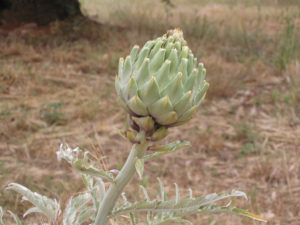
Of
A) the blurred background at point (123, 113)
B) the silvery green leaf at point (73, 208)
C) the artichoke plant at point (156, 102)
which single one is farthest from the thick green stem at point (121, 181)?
the blurred background at point (123, 113)

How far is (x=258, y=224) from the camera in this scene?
1474 mm

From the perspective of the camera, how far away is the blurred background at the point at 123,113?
1980mm

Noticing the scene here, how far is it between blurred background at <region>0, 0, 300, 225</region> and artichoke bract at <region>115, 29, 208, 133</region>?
438mm

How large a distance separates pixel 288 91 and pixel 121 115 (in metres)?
1.42

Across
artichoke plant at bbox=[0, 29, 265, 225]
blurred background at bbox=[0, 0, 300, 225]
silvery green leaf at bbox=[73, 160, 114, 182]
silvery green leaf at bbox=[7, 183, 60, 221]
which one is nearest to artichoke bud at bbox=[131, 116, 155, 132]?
artichoke plant at bbox=[0, 29, 265, 225]

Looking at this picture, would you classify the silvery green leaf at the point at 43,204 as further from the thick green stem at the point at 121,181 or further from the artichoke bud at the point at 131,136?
the artichoke bud at the point at 131,136

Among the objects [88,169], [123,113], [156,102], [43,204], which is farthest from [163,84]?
[123,113]

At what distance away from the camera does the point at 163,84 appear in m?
0.63

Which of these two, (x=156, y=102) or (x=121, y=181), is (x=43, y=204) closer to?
(x=121, y=181)

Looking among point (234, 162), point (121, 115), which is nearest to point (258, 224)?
point (234, 162)

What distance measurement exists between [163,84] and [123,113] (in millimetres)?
2060

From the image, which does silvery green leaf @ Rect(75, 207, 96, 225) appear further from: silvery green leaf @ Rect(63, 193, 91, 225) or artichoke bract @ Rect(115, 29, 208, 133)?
artichoke bract @ Rect(115, 29, 208, 133)

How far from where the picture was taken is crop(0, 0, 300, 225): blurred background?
198 cm

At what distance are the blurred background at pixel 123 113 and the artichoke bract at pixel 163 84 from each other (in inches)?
17.3
